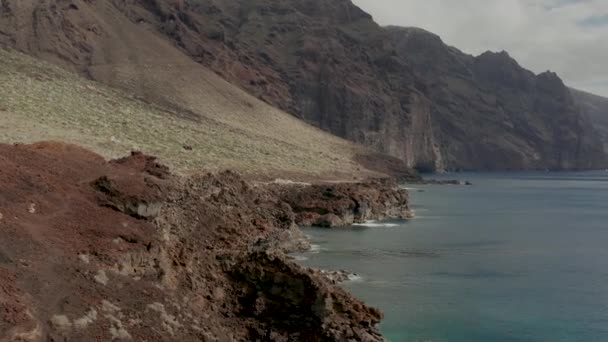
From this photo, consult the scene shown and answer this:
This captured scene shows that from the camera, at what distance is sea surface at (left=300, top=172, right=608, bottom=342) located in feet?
137

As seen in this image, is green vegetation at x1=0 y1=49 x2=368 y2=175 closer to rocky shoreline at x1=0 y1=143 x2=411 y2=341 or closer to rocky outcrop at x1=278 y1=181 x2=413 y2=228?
rocky outcrop at x1=278 y1=181 x2=413 y2=228

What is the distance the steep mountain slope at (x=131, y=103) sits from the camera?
8919 centimetres

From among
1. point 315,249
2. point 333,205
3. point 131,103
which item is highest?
point 131,103

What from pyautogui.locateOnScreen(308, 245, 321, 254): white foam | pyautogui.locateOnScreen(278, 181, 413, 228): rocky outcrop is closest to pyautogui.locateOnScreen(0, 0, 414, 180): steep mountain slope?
pyautogui.locateOnScreen(278, 181, 413, 228): rocky outcrop

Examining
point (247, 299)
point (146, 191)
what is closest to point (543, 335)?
point (247, 299)

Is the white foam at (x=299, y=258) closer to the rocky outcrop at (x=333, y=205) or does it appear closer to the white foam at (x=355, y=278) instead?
the white foam at (x=355, y=278)

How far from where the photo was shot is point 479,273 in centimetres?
5947

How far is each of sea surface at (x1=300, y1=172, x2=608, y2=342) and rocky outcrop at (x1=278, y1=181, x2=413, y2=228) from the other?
3.04 m

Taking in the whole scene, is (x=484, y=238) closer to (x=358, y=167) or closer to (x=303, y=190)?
(x=303, y=190)

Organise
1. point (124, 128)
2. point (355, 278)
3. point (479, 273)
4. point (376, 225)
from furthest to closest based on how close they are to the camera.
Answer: point (124, 128) < point (376, 225) < point (479, 273) < point (355, 278)

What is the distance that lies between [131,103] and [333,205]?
139ft

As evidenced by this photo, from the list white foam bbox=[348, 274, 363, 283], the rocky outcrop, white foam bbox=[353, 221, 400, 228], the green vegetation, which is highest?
the green vegetation

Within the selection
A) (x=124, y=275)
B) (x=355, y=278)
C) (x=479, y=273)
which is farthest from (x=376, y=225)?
(x=124, y=275)

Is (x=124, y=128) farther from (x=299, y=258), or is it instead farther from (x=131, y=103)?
(x=299, y=258)
